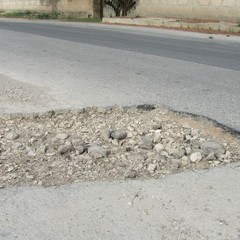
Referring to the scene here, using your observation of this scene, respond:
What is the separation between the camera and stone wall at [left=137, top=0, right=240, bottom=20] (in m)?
20.5

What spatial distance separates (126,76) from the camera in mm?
7227

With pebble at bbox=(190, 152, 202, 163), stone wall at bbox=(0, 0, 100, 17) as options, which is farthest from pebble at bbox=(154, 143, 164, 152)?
stone wall at bbox=(0, 0, 100, 17)

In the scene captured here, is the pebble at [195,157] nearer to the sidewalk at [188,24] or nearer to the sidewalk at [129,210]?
the sidewalk at [129,210]

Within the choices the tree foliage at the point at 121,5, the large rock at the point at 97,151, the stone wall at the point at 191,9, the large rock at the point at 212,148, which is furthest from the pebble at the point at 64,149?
the tree foliage at the point at 121,5

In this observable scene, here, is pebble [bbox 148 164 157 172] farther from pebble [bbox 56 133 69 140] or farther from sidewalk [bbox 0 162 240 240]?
pebble [bbox 56 133 69 140]

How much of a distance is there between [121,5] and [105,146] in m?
30.2

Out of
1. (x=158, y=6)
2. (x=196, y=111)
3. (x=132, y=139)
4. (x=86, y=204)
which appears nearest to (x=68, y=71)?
(x=196, y=111)

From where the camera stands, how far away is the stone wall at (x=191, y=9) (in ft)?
67.2

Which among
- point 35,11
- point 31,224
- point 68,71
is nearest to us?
point 31,224

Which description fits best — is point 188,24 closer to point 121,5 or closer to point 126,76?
point 121,5

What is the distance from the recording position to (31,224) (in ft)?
8.62

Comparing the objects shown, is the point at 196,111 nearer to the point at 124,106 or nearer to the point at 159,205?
the point at 124,106

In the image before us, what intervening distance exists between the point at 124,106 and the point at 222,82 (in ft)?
7.76

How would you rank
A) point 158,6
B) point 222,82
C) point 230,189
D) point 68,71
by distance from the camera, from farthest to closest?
point 158,6, point 68,71, point 222,82, point 230,189
